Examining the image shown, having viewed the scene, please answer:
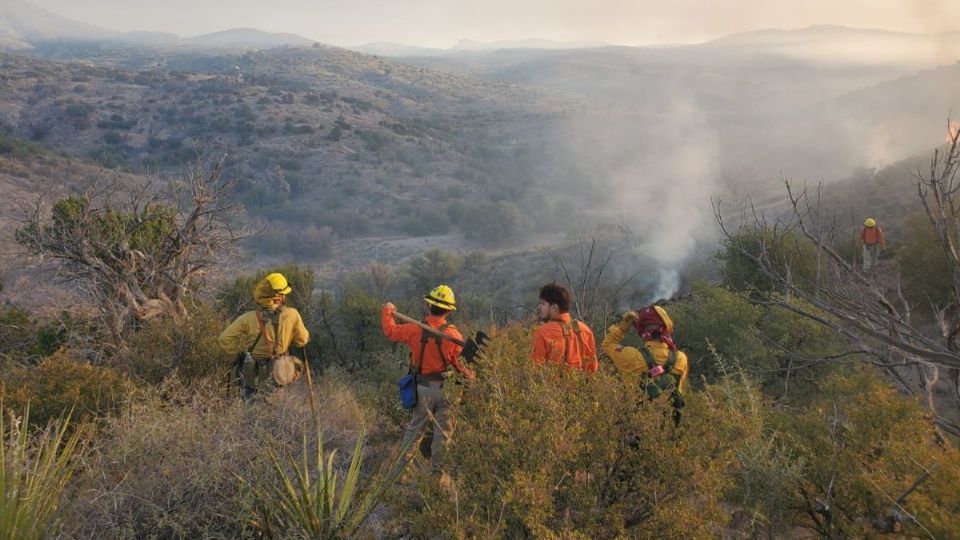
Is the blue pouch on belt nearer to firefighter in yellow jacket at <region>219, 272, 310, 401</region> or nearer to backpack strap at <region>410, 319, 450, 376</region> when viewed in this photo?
backpack strap at <region>410, 319, 450, 376</region>

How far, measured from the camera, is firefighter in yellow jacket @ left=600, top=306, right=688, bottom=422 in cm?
420

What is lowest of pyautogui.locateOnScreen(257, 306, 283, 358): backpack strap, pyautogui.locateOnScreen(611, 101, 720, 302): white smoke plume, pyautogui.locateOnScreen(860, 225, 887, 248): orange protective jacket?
pyautogui.locateOnScreen(611, 101, 720, 302): white smoke plume

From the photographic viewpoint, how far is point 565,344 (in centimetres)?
423

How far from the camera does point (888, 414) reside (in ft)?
12.5

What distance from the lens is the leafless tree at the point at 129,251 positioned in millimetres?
8609

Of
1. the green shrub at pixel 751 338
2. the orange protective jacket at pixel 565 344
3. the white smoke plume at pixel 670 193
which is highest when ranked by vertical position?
the orange protective jacket at pixel 565 344

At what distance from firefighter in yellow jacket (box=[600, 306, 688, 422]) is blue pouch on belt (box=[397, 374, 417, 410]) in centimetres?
163

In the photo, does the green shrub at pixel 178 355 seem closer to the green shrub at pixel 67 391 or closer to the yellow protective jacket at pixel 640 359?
the green shrub at pixel 67 391

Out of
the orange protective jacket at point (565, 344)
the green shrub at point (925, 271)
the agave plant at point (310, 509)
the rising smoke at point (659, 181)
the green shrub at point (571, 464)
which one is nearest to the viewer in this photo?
the green shrub at point (571, 464)

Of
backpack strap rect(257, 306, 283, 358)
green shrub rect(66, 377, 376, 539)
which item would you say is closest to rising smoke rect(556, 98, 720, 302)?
backpack strap rect(257, 306, 283, 358)

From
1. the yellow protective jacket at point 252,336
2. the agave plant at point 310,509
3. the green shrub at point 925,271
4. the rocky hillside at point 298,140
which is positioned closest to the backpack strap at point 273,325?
the yellow protective jacket at point 252,336

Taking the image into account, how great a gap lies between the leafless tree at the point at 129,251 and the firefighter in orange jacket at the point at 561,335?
6.05 metres

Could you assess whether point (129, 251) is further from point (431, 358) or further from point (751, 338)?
point (751, 338)

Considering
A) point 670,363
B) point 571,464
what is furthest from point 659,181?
point 571,464
